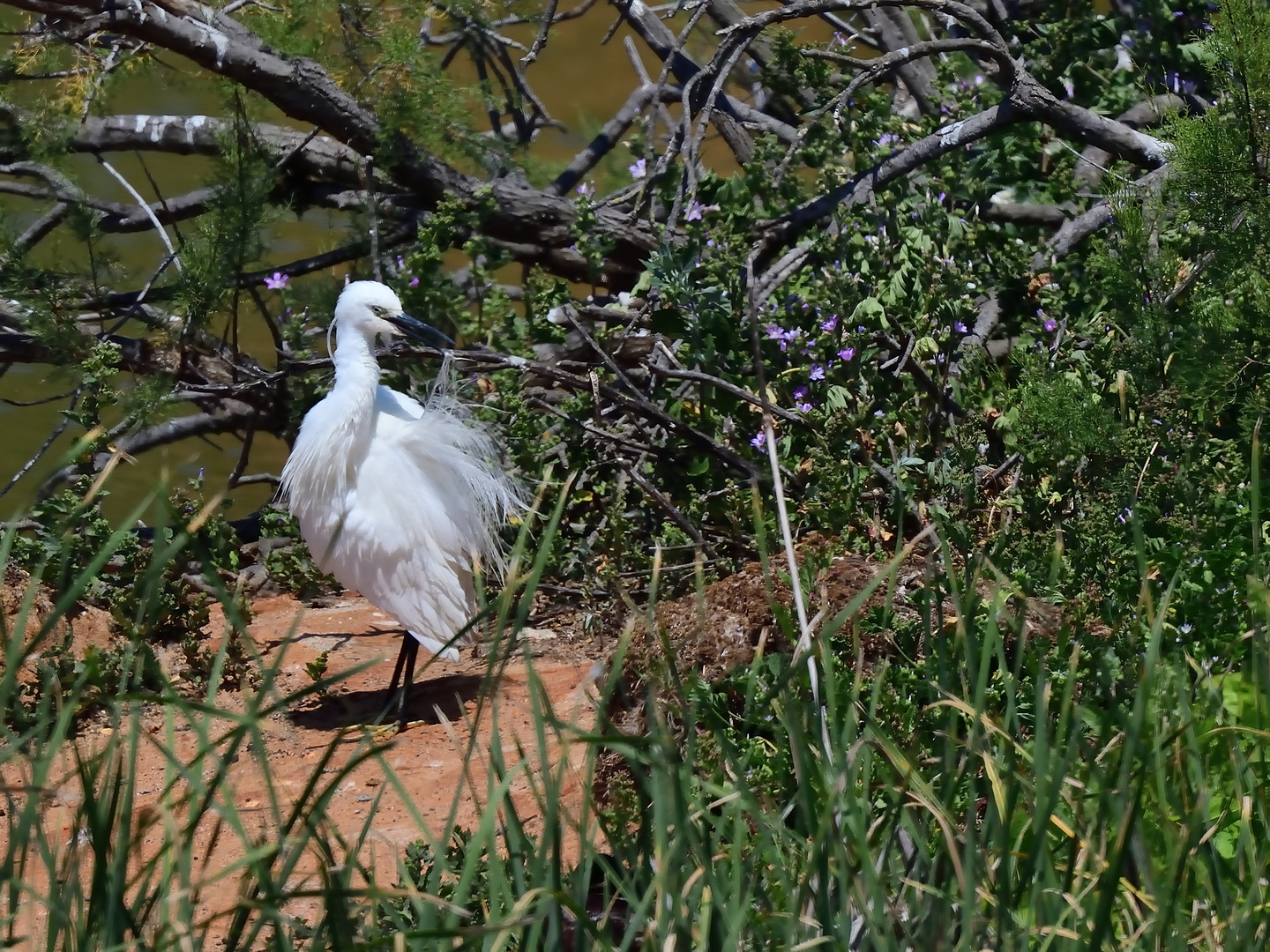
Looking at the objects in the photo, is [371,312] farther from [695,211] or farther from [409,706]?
[409,706]

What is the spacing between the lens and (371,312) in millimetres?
3783

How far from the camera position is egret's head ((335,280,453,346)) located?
3768mm

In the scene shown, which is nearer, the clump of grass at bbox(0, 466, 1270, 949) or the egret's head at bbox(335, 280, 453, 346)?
the clump of grass at bbox(0, 466, 1270, 949)

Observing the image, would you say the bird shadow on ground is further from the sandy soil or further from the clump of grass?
the clump of grass

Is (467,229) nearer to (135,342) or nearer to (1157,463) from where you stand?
(135,342)

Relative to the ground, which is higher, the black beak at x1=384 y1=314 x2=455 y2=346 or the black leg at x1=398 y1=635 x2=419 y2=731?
the black beak at x1=384 y1=314 x2=455 y2=346

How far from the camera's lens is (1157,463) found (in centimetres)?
302

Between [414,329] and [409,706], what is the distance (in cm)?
105

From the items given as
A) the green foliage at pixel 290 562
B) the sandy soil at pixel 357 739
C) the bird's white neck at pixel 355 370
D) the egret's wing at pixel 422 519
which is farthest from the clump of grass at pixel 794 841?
the green foliage at pixel 290 562

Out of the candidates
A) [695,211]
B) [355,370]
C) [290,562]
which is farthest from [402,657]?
[695,211]

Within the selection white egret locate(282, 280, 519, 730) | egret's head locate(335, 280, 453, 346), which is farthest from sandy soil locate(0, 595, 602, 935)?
egret's head locate(335, 280, 453, 346)

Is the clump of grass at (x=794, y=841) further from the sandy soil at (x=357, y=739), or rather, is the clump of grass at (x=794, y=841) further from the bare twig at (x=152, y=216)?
the bare twig at (x=152, y=216)

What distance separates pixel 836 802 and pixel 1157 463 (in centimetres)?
163

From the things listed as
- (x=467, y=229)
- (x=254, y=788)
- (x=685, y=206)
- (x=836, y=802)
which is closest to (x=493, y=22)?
(x=467, y=229)
